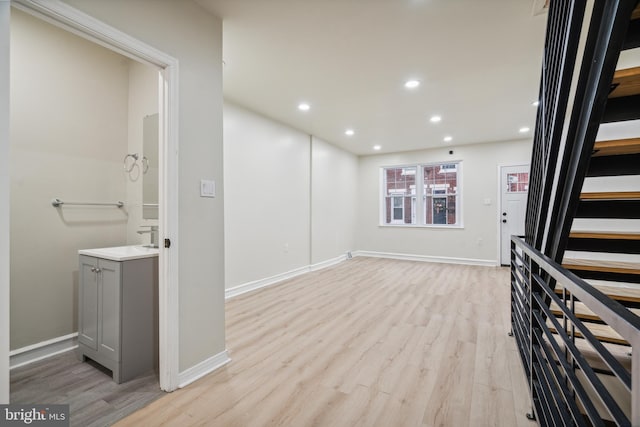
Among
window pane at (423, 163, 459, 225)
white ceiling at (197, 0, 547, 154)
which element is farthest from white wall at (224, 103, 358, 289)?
window pane at (423, 163, 459, 225)

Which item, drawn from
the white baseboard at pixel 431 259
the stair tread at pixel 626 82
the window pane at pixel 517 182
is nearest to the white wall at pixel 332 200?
the white baseboard at pixel 431 259

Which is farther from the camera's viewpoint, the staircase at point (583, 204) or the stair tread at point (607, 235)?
the stair tread at point (607, 235)

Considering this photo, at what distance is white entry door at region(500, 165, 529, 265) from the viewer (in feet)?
19.2

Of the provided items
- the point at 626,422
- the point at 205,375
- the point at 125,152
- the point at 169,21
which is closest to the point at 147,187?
the point at 125,152

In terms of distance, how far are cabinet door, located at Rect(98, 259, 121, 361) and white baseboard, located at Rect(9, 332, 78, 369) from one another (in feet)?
2.07

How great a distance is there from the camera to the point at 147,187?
2.63 metres

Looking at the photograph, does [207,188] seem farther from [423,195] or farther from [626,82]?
[423,195]

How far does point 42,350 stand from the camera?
2.32 m

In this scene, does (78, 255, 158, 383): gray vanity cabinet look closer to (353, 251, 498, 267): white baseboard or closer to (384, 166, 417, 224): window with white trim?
(353, 251, 498, 267): white baseboard

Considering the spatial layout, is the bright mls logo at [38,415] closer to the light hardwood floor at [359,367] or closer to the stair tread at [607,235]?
the light hardwood floor at [359,367]

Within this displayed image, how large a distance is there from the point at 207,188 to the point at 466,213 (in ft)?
18.8

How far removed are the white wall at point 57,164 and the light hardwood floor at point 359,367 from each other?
1.41 meters

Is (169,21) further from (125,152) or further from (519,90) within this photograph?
(519,90)

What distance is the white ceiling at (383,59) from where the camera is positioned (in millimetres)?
2178
